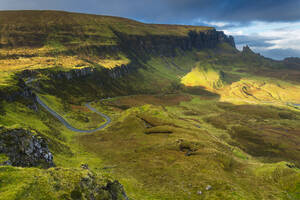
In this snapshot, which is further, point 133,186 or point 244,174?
point 244,174

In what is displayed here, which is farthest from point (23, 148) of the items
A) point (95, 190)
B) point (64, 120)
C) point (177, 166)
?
point (64, 120)

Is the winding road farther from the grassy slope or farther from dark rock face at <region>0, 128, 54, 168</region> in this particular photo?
dark rock face at <region>0, 128, 54, 168</region>

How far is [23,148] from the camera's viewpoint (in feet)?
104

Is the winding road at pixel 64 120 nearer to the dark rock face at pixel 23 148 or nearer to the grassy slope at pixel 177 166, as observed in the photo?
the grassy slope at pixel 177 166

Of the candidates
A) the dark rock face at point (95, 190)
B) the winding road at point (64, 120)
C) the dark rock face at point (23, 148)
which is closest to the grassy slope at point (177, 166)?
the winding road at point (64, 120)

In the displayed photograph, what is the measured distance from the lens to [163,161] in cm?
5947

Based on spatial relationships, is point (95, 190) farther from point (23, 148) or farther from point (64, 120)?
point (64, 120)

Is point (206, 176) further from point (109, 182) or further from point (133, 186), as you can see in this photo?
point (109, 182)

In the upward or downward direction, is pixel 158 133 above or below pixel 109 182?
below

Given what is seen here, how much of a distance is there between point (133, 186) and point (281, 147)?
4672 inches

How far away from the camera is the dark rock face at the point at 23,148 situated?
94.9ft

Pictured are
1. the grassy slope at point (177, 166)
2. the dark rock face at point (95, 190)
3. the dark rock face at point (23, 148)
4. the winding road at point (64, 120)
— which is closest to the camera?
the dark rock face at point (95, 190)

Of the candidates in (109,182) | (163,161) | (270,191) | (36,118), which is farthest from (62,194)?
(36,118)

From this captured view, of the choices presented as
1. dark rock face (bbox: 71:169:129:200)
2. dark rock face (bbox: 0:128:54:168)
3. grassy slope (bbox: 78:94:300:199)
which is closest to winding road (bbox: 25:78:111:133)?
grassy slope (bbox: 78:94:300:199)
